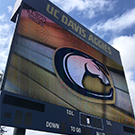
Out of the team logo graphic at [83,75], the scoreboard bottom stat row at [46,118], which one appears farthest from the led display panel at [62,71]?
the scoreboard bottom stat row at [46,118]

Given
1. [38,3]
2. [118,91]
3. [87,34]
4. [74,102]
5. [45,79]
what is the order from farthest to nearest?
[87,34], [118,91], [38,3], [74,102], [45,79]

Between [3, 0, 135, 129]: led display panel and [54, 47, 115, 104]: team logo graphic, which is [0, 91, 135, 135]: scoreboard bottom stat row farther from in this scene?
[54, 47, 115, 104]: team logo graphic

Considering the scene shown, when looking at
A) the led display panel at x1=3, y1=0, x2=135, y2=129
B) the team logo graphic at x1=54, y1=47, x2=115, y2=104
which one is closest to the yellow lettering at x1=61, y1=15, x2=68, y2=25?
the led display panel at x1=3, y1=0, x2=135, y2=129

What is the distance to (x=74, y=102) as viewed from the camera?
7.54 meters

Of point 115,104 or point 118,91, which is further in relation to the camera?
point 118,91

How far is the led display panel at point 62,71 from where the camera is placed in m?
6.51

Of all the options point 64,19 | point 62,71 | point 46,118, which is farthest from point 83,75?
point 64,19

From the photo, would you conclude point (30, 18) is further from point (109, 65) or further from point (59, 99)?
point (109, 65)

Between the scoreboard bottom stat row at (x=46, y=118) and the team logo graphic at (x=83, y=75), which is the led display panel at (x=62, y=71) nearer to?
the team logo graphic at (x=83, y=75)

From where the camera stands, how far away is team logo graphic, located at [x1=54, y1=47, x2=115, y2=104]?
802 centimetres

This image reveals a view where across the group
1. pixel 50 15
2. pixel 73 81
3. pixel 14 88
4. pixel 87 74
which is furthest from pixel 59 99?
pixel 50 15

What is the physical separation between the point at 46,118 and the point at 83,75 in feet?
12.0

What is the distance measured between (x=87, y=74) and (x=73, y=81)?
135 cm

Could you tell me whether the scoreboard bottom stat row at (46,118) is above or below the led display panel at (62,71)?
below
